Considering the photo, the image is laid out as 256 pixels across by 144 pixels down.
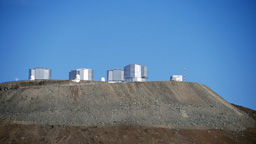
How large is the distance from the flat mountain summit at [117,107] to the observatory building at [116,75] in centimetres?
1590

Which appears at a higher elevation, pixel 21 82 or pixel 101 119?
pixel 21 82

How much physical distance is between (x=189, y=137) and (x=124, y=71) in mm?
29351

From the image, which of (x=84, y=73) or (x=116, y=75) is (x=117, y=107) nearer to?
(x=116, y=75)

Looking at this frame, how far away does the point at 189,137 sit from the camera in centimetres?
4459

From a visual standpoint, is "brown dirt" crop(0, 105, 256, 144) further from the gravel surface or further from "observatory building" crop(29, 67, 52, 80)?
"observatory building" crop(29, 67, 52, 80)

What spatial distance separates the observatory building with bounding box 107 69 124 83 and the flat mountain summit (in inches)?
626

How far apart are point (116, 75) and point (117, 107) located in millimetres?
24355

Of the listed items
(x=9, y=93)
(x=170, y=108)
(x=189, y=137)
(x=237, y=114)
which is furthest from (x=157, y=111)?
(x=9, y=93)

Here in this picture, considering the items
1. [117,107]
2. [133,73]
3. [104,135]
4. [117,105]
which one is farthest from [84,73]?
[104,135]

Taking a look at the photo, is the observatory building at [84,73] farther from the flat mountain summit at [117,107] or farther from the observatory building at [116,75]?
the flat mountain summit at [117,107]

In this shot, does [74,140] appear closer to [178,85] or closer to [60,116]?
[60,116]

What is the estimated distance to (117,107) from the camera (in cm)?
4856

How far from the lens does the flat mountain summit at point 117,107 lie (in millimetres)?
45781

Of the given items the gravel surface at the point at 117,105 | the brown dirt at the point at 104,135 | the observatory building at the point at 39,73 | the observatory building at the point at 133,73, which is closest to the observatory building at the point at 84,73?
the observatory building at the point at 39,73
